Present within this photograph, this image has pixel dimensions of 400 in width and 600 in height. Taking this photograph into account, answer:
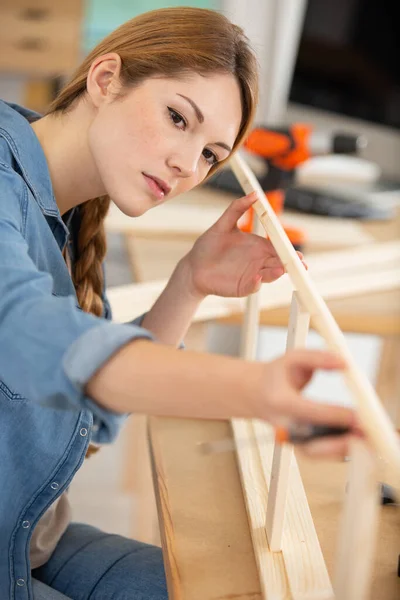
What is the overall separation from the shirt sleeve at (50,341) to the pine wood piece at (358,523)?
0.18 meters

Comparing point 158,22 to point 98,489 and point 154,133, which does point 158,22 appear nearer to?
point 154,133

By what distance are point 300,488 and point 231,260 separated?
288mm

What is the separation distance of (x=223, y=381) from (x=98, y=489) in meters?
1.71

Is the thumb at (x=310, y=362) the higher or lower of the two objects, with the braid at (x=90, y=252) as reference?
higher

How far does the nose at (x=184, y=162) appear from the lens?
2.85 ft

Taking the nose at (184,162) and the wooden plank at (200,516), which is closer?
the wooden plank at (200,516)

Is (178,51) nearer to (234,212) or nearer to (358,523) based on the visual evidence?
(234,212)

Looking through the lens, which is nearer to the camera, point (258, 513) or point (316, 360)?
point (316, 360)

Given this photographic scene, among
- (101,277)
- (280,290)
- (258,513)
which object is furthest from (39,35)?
(258,513)

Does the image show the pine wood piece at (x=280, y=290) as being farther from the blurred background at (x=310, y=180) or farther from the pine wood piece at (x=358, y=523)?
the pine wood piece at (x=358, y=523)

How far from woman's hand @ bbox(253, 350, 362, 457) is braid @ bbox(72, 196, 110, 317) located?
536mm

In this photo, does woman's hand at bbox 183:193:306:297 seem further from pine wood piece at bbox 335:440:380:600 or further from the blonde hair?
pine wood piece at bbox 335:440:380:600

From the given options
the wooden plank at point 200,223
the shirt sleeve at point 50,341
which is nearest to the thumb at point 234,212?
the shirt sleeve at point 50,341

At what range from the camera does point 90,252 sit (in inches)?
41.8
